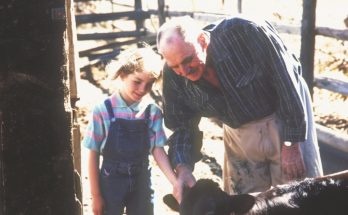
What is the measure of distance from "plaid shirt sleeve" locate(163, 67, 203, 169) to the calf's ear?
0.67 meters

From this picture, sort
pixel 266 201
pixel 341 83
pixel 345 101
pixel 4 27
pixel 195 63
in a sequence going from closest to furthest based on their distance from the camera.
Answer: pixel 4 27, pixel 266 201, pixel 195 63, pixel 341 83, pixel 345 101

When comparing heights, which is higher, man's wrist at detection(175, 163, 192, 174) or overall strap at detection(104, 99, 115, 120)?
overall strap at detection(104, 99, 115, 120)

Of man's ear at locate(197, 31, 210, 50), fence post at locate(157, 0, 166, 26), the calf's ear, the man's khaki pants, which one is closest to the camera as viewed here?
the calf's ear

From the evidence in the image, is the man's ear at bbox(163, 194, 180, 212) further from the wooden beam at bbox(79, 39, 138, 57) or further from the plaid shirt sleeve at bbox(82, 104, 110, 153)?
the wooden beam at bbox(79, 39, 138, 57)

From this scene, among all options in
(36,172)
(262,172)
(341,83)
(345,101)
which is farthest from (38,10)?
(345,101)

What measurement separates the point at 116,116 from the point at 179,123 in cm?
41

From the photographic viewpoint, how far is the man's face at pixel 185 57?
266 centimetres

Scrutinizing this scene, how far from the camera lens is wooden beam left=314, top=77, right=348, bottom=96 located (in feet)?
17.7

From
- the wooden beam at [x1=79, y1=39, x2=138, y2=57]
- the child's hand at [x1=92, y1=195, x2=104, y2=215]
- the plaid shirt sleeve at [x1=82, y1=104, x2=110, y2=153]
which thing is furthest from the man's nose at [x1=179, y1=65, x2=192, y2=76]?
the wooden beam at [x1=79, y1=39, x2=138, y2=57]

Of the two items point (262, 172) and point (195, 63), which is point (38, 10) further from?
point (262, 172)

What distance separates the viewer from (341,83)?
17.8 feet

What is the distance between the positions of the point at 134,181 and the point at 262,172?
32.0 inches

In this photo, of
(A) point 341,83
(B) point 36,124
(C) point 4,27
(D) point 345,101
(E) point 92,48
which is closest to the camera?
(C) point 4,27

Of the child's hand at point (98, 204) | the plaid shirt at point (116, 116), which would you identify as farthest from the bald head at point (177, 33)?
the child's hand at point (98, 204)
